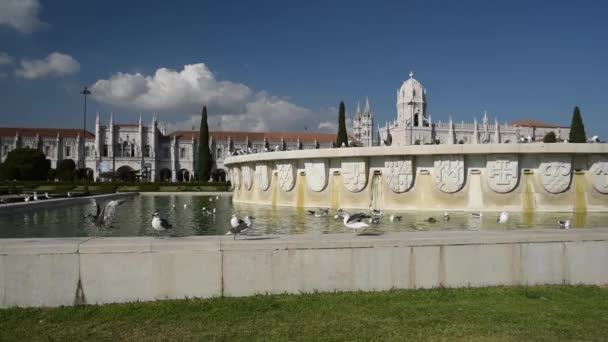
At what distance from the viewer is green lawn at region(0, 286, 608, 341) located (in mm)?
3711

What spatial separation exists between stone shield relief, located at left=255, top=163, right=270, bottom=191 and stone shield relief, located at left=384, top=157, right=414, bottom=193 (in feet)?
15.7

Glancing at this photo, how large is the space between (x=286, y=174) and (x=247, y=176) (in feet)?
10.3

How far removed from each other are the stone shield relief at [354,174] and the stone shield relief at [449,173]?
1.96m

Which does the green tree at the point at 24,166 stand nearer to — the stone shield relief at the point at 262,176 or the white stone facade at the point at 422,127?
the white stone facade at the point at 422,127

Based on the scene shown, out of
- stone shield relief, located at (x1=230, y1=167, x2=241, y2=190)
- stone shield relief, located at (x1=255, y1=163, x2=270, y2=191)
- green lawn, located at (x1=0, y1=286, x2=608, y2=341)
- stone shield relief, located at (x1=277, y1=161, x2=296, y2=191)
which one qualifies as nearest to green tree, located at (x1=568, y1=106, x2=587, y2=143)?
stone shield relief, located at (x1=230, y1=167, x2=241, y2=190)

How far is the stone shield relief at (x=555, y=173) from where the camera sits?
40.1 feet

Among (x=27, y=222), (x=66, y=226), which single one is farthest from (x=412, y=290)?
(x=27, y=222)

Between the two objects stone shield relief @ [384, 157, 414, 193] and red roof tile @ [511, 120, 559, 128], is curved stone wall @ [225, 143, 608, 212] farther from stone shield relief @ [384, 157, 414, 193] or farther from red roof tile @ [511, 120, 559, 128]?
red roof tile @ [511, 120, 559, 128]

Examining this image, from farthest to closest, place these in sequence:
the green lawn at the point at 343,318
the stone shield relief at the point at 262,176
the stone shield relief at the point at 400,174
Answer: the stone shield relief at the point at 262,176
the stone shield relief at the point at 400,174
the green lawn at the point at 343,318

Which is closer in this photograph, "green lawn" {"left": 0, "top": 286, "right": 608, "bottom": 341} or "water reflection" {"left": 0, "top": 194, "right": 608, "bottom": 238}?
"green lawn" {"left": 0, "top": 286, "right": 608, "bottom": 341}

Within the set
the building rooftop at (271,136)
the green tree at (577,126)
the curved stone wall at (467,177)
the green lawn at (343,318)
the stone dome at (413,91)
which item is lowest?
the green lawn at (343,318)

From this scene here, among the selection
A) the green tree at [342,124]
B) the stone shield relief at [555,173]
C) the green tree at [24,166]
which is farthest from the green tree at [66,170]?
the stone shield relief at [555,173]

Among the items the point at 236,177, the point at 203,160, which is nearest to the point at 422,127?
the point at 203,160

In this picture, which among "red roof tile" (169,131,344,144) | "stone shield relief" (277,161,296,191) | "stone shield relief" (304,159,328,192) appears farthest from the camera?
"red roof tile" (169,131,344,144)
